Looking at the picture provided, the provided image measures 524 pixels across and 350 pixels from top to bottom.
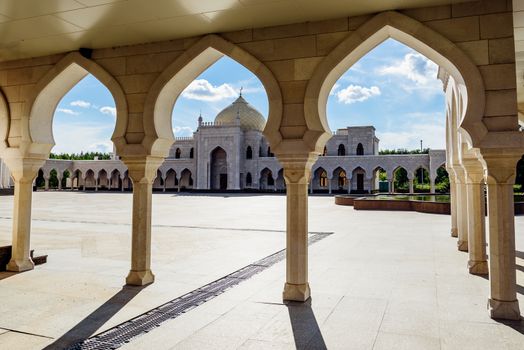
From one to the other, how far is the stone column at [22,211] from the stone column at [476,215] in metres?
6.90

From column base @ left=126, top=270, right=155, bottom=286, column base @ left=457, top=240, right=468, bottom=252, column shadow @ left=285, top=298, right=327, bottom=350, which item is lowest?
column shadow @ left=285, top=298, right=327, bottom=350

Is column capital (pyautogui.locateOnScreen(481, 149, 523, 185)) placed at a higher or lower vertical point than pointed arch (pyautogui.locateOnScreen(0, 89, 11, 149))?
lower

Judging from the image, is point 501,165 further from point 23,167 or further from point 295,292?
point 23,167

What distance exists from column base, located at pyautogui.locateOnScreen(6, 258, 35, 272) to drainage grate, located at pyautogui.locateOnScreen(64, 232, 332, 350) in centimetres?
303

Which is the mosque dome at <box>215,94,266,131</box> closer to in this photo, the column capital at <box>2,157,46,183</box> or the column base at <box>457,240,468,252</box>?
the column base at <box>457,240,468,252</box>

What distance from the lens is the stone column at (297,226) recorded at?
4.71 m

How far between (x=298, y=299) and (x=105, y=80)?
409 cm

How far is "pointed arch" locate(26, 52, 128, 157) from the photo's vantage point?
5656 millimetres

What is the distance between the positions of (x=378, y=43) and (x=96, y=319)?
14.8ft

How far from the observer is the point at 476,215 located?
19.7 ft

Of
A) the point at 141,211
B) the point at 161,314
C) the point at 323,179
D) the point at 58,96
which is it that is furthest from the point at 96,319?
the point at 323,179

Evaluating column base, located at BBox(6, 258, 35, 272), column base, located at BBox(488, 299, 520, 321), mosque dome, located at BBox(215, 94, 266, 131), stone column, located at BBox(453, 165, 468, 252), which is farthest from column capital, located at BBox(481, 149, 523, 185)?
mosque dome, located at BBox(215, 94, 266, 131)

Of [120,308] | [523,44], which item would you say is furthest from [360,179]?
[120,308]

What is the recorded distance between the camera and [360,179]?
42.7 metres
